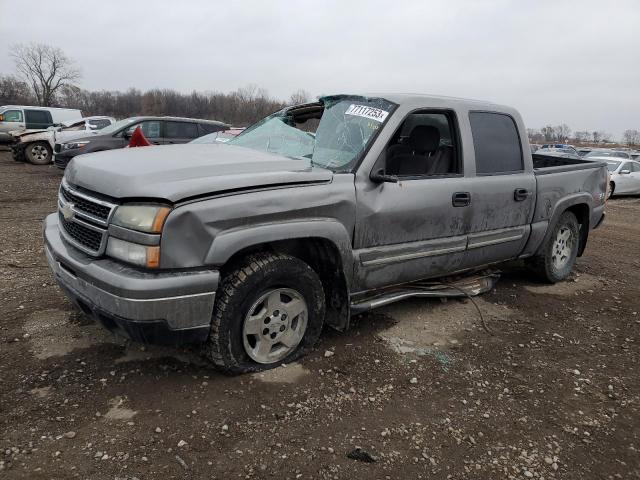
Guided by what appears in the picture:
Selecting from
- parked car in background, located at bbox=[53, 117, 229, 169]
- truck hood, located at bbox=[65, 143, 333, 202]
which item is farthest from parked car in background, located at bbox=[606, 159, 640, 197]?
truck hood, located at bbox=[65, 143, 333, 202]

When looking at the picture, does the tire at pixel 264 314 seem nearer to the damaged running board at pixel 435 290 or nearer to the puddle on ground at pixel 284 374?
the puddle on ground at pixel 284 374

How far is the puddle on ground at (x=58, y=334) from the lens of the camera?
3281mm

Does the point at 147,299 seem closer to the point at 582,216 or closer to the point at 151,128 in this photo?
the point at 582,216

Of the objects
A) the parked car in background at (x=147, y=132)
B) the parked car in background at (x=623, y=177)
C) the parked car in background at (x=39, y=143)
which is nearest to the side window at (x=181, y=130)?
the parked car in background at (x=147, y=132)

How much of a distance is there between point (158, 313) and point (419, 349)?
1.99 metres

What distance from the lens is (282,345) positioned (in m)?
3.23

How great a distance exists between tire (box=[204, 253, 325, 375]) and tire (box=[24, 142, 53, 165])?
629 inches

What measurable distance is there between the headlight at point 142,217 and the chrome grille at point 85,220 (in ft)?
0.28

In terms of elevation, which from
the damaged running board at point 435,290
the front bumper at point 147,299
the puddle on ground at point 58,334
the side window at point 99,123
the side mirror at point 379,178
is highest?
the side window at point 99,123

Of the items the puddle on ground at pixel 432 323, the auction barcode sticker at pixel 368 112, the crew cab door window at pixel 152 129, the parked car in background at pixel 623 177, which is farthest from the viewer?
the parked car in background at pixel 623 177

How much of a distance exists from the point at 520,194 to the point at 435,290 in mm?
1184

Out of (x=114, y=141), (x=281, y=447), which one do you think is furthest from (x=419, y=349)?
(x=114, y=141)

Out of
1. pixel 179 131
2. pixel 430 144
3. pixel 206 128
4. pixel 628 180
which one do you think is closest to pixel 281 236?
pixel 430 144

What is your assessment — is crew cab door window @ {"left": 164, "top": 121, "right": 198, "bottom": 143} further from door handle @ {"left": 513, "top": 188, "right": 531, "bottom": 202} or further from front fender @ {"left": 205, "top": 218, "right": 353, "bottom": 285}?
front fender @ {"left": 205, "top": 218, "right": 353, "bottom": 285}
